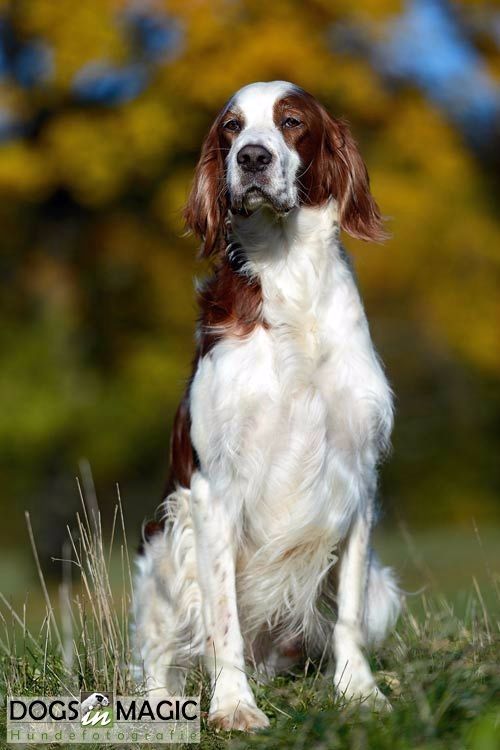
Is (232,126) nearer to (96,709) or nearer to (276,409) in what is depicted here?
(276,409)

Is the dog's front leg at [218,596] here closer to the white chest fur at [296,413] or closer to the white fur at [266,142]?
the white chest fur at [296,413]

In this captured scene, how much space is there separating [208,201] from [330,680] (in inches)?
69.3

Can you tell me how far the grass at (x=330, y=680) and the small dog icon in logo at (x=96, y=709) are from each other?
0.06m

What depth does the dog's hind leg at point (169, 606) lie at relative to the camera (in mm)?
4062

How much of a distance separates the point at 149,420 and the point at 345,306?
8131mm

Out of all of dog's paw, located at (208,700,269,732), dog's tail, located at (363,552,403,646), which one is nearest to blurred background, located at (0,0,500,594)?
dog's tail, located at (363,552,403,646)

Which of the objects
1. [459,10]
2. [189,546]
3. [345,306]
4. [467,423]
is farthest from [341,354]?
[467,423]

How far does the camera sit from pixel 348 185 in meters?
4.10

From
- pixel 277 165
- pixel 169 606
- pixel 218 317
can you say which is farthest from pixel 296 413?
pixel 169 606

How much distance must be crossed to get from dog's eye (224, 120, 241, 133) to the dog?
0.06 feet

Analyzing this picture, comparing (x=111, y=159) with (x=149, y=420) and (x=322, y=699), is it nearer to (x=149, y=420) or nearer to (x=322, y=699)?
(x=149, y=420)

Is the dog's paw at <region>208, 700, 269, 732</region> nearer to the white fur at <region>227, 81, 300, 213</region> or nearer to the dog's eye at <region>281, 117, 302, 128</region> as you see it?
the white fur at <region>227, 81, 300, 213</region>

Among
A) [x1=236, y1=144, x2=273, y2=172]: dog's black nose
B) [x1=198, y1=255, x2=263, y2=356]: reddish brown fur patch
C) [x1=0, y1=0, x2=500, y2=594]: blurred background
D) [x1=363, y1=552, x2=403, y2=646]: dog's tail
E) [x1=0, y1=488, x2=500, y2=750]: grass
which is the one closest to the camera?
[x1=0, y1=488, x2=500, y2=750]: grass

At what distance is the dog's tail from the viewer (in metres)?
4.32
